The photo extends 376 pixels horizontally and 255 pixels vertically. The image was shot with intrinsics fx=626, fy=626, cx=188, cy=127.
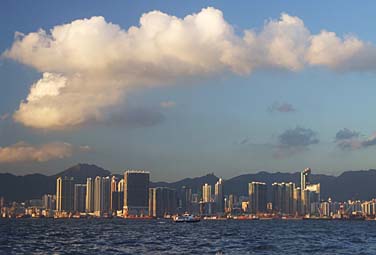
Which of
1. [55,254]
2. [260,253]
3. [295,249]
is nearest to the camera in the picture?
[55,254]

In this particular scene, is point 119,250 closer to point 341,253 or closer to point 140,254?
point 140,254

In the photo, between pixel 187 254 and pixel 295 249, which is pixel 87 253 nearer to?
pixel 187 254

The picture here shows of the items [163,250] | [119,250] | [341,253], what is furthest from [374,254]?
[119,250]

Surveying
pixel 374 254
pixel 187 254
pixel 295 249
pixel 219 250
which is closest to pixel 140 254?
pixel 187 254

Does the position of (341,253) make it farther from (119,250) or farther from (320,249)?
(119,250)

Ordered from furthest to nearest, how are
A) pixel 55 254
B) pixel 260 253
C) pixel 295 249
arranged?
pixel 295 249 < pixel 260 253 < pixel 55 254

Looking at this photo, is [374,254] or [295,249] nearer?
[374,254]

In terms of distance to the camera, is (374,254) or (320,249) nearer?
(374,254)

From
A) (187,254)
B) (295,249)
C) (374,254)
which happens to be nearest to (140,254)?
(187,254)
